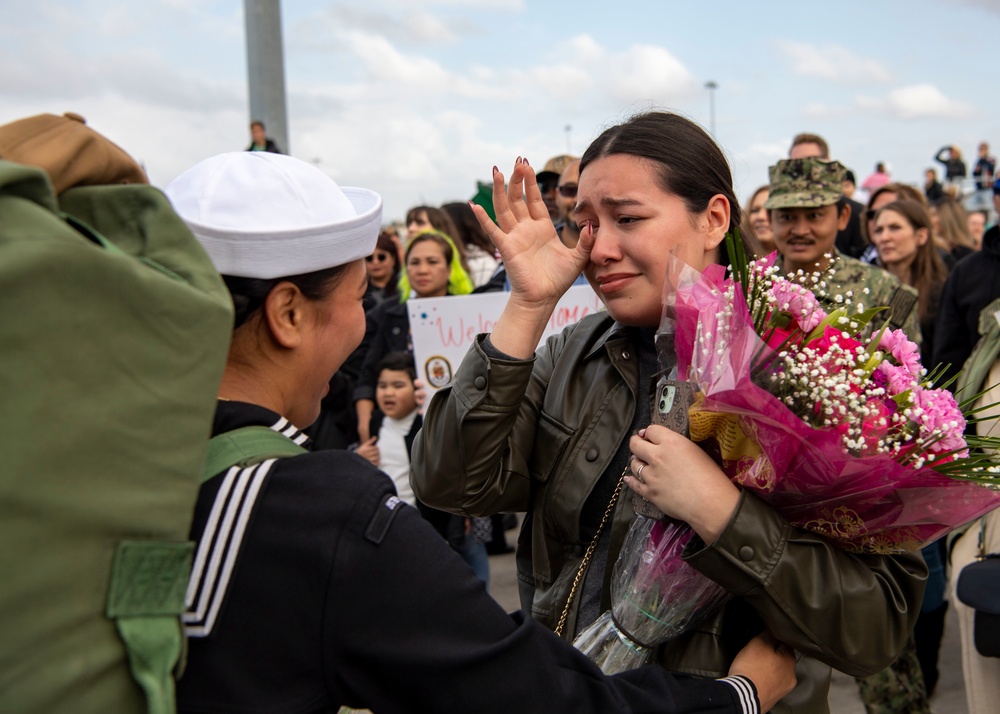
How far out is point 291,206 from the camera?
138 centimetres

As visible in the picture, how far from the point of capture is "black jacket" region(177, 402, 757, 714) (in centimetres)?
118

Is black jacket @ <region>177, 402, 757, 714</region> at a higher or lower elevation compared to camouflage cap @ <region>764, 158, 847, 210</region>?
lower

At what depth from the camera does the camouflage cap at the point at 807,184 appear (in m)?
4.57

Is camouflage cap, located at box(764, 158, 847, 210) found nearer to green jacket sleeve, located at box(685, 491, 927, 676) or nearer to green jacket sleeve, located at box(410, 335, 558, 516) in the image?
green jacket sleeve, located at box(410, 335, 558, 516)

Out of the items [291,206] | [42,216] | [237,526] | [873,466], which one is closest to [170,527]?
[237,526]

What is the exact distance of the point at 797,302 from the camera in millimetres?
1738

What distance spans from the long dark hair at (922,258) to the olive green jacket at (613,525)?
453 centimetres

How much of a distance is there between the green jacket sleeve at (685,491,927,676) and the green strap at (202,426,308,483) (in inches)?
31.6

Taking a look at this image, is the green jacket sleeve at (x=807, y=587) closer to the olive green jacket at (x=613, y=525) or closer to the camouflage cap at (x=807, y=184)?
the olive green jacket at (x=613, y=525)

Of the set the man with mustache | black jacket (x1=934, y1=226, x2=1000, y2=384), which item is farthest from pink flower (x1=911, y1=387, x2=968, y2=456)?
black jacket (x1=934, y1=226, x2=1000, y2=384)

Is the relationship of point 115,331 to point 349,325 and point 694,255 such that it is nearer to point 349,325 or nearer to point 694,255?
point 349,325

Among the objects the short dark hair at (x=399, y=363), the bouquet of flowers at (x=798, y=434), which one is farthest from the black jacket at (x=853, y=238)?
the bouquet of flowers at (x=798, y=434)

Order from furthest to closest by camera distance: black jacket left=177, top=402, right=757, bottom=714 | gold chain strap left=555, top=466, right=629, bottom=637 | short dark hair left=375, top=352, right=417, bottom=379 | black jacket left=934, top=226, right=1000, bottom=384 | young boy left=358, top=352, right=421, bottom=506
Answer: short dark hair left=375, top=352, right=417, bottom=379 → young boy left=358, top=352, right=421, bottom=506 → black jacket left=934, top=226, right=1000, bottom=384 → gold chain strap left=555, top=466, right=629, bottom=637 → black jacket left=177, top=402, right=757, bottom=714

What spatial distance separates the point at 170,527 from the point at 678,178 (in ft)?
4.60
